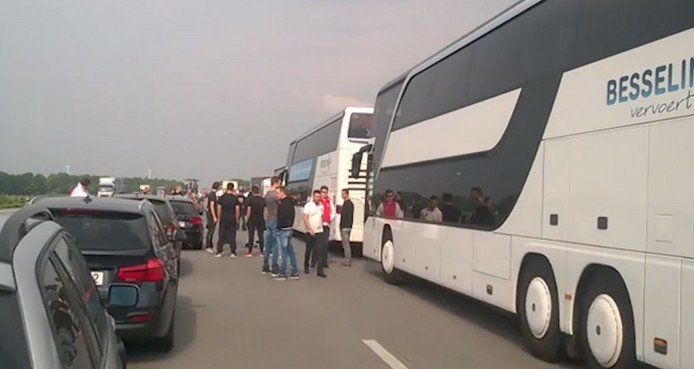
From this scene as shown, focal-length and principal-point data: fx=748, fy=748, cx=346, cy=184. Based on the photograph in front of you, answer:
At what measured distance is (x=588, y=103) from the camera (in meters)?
6.98

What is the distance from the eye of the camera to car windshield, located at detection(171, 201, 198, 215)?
21938mm

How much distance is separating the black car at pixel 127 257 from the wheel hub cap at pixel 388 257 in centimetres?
695

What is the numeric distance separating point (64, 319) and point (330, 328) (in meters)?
7.03

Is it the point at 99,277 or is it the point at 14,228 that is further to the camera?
the point at 99,277

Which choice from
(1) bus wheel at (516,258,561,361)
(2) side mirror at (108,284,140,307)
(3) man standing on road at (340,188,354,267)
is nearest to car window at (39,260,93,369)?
(2) side mirror at (108,284,140,307)

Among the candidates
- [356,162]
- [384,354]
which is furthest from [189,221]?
[384,354]

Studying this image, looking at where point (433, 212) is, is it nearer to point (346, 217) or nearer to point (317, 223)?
point (317, 223)

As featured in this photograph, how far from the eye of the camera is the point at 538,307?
25.4ft

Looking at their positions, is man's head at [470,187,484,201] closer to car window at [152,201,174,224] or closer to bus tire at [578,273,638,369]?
bus tire at [578,273,638,369]

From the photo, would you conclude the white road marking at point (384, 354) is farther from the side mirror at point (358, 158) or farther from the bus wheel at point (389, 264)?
the side mirror at point (358, 158)

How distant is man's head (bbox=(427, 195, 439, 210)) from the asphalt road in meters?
1.58

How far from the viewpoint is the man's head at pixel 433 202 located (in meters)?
11.5

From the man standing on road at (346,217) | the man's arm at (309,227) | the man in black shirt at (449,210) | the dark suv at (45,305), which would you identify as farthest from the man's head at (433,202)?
the dark suv at (45,305)

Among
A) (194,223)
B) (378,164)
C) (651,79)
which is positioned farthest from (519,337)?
(194,223)
